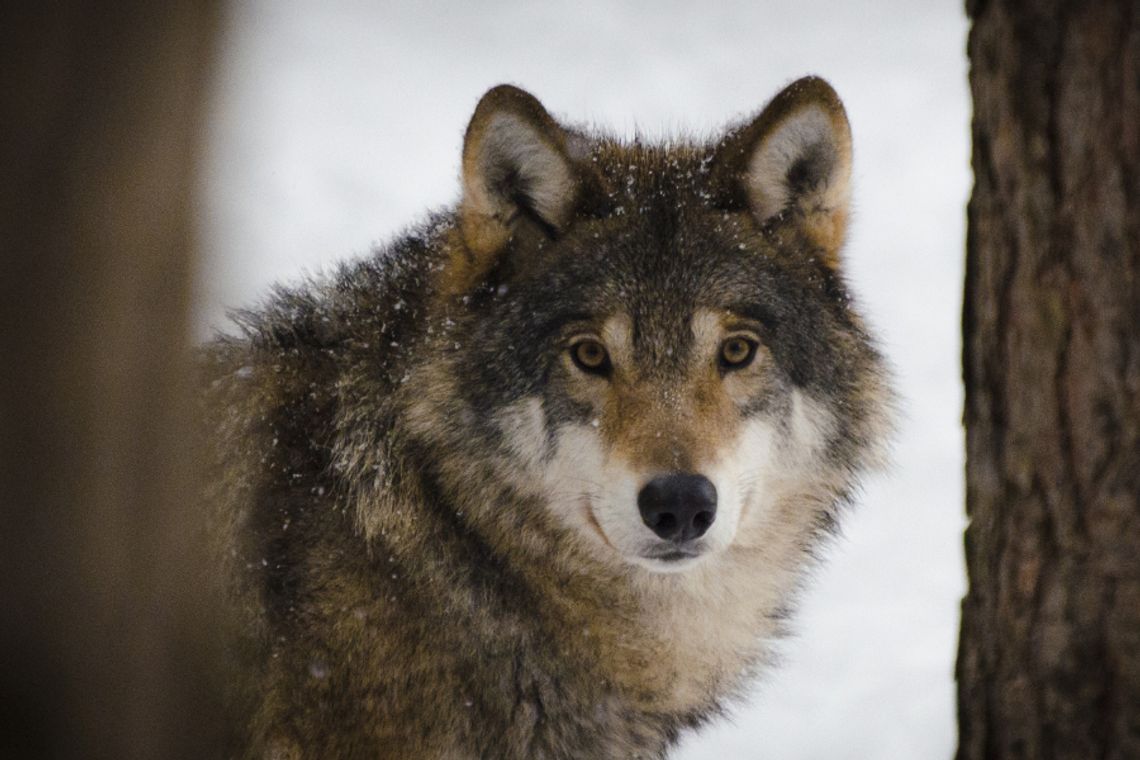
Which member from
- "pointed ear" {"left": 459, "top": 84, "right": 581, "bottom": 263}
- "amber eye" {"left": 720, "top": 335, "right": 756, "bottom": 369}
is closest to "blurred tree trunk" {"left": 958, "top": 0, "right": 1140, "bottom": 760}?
"amber eye" {"left": 720, "top": 335, "right": 756, "bottom": 369}

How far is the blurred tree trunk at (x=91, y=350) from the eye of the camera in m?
1.75

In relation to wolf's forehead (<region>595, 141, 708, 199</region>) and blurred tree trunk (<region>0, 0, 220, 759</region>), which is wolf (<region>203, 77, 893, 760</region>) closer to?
wolf's forehead (<region>595, 141, 708, 199</region>)

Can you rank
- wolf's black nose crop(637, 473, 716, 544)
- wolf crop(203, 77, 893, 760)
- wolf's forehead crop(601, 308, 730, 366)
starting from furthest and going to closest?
1. wolf's forehead crop(601, 308, 730, 366)
2. wolf crop(203, 77, 893, 760)
3. wolf's black nose crop(637, 473, 716, 544)

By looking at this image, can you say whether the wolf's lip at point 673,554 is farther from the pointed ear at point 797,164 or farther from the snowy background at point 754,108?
the snowy background at point 754,108

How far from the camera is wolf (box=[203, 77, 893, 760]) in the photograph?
10.2 ft

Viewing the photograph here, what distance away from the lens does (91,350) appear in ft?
5.98

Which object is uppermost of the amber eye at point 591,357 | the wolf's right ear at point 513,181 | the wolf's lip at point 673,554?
the wolf's right ear at point 513,181

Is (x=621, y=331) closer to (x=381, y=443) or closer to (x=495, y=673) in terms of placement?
(x=381, y=443)

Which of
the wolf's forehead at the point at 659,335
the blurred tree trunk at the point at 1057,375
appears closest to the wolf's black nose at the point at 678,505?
the wolf's forehead at the point at 659,335

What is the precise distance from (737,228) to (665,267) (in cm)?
32

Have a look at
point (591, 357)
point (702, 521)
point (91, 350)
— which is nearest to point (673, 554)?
point (702, 521)

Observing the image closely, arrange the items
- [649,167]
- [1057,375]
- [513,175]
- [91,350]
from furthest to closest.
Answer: [649,167] → [513,175] → [1057,375] → [91,350]

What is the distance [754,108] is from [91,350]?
12.2 ft

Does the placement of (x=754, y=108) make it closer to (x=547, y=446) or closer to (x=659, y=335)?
(x=659, y=335)
